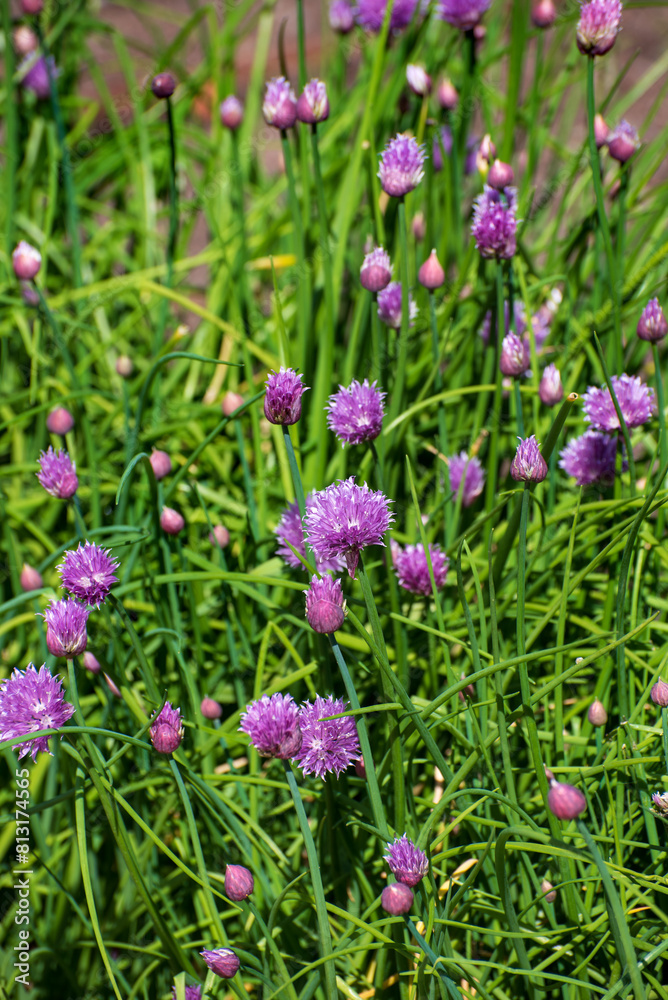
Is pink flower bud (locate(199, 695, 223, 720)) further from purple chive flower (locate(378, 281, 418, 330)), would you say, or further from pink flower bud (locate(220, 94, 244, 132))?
pink flower bud (locate(220, 94, 244, 132))

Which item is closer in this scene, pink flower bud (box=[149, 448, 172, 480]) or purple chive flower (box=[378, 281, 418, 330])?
pink flower bud (box=[149, 448, 172, 480])

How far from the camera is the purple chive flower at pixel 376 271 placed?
106 cm

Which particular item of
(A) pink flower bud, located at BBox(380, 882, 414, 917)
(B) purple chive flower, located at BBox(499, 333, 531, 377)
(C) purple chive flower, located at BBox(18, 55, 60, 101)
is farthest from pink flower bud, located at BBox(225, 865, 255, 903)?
(C) purple chive flower, located at BBox(18, 55, 60, 101)

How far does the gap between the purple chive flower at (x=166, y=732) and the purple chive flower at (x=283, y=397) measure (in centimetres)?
34

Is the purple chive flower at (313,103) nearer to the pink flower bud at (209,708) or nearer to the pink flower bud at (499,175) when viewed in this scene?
the pink flower bud at (499,175)

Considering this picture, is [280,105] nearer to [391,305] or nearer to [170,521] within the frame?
[391,305]

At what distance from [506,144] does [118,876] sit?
1.47m

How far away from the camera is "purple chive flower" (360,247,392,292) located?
1060 millimetres

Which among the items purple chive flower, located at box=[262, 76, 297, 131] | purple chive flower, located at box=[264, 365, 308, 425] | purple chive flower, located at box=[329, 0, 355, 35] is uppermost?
purple chive flower, located at box=[329, 0, 355, 35]

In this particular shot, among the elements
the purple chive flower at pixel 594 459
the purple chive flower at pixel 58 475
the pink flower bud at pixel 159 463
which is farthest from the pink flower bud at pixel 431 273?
the purple chive flower at pixel 58 475

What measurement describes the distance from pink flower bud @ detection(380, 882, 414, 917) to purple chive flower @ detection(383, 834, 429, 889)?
0.02 metres

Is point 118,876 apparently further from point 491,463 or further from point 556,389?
point 556,389

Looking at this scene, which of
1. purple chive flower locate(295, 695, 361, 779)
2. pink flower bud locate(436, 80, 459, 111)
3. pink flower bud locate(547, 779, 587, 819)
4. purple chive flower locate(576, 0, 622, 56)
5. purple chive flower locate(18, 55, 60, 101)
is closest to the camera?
pink flower bud locate(547, 779, 587, 819)

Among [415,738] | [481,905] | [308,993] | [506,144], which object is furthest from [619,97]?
[308,993]
